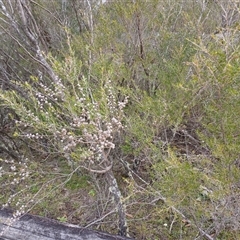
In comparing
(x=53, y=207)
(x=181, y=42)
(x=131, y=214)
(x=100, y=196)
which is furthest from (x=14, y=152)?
(x=181, y=42)

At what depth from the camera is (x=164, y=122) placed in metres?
2.62

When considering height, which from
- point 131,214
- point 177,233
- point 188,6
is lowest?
point 177,233

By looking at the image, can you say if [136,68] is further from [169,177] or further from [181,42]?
[169,177]

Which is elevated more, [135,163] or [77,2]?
[77,2]

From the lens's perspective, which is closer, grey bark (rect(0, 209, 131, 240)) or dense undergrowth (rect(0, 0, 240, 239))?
dense undergrowth (rect(0, 0, 240, 239))

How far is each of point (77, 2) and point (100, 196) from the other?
7.52ft

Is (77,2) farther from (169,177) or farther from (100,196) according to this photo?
(169,177)

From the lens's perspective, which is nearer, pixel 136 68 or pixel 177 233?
pixel 177 233

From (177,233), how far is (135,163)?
2.53ft

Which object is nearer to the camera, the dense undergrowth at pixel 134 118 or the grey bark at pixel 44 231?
the dense undergrowth at pixel 134 118

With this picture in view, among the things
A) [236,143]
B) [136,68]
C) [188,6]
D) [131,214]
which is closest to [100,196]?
[131,214]

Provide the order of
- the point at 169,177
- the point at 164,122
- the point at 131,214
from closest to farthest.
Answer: the point at 169,177, the point at 164,122, the point at 131,214

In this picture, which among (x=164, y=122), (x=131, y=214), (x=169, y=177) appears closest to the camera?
(x=169, y=177)

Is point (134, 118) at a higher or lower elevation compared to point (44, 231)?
higher
